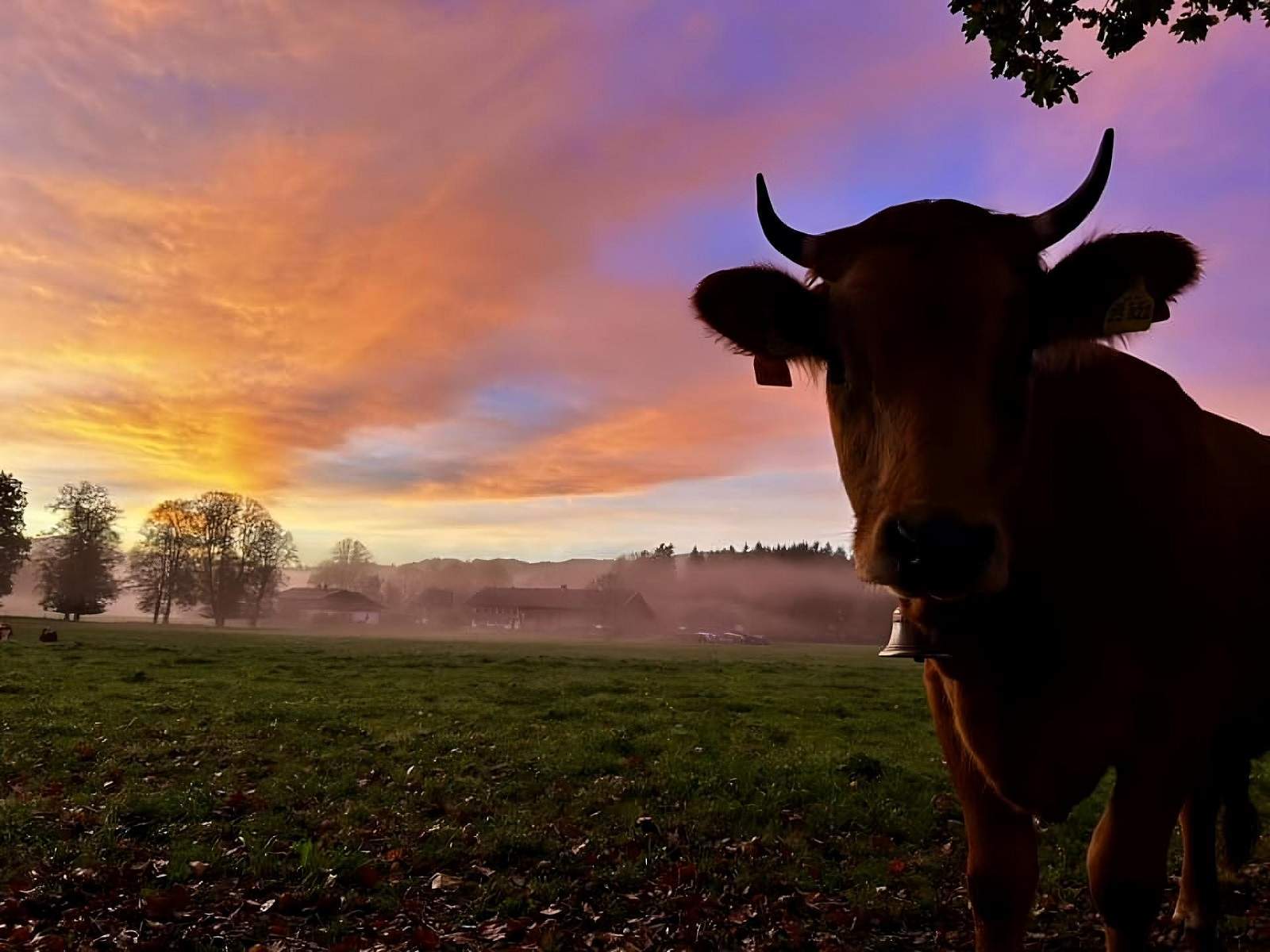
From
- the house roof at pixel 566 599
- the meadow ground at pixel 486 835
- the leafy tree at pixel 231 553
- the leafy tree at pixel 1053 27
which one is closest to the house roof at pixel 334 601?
the house roof at pixel 566 599

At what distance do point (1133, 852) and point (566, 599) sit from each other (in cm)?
10991

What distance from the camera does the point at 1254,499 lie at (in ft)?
14.8

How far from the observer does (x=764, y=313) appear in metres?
3.91

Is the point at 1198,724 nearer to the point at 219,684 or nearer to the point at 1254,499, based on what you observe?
the point at 1254,499

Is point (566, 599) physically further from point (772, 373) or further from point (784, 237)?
point (784, 237)

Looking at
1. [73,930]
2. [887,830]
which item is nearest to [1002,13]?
[887,830]

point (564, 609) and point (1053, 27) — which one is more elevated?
point (1053, 27)

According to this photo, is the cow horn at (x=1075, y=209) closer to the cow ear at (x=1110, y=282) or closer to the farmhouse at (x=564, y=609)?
the cow ear at (x=1110, y=282)

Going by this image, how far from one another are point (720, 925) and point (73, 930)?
A: 13.8 feet

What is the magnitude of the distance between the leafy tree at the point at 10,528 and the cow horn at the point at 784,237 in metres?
74.3

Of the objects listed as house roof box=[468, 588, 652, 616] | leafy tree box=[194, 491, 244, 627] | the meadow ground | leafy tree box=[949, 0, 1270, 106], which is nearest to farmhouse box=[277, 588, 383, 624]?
house roof box=[468, 588, 652, 616]

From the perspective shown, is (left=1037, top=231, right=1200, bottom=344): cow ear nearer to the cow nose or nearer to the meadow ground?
the cow nose

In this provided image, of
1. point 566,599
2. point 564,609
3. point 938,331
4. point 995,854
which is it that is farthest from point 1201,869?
point 566,599

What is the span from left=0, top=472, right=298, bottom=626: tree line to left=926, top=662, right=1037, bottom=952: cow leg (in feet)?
247
